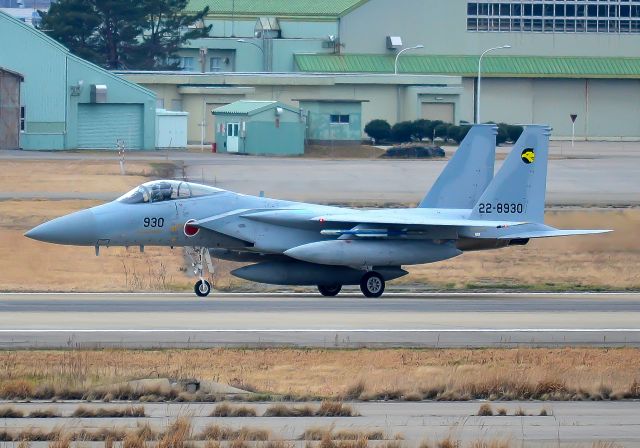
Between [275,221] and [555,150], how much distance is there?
4914cm

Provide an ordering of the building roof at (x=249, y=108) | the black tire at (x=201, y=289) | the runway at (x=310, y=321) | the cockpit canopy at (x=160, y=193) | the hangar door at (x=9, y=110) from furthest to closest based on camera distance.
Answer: the building roof at (x=249, y=108) → the hangar door at (x=9, y=110) → the cockpit canopy at (x=160, y=193) → the black tire at (x=201, y=289) → the runway at (x=310, y=321)

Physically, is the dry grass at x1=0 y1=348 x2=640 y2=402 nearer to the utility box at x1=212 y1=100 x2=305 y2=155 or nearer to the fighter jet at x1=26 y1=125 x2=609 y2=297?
the fighter jet at x1=26 y1=125 x2=609 y2=297

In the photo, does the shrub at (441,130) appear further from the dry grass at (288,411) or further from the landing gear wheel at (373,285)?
the dry grass at (288,411)

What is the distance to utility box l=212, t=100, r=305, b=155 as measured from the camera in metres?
69.2

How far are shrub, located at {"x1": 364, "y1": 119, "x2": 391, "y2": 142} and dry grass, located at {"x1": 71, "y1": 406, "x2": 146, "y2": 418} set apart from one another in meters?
66.1

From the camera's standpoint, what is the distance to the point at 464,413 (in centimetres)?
1444

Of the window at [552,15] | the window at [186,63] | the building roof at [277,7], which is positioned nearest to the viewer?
the window at [552,15]

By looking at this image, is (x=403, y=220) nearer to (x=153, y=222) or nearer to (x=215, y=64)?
(x=153, y=222)

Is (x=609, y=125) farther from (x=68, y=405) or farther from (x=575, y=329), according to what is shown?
(x=68, y=405)

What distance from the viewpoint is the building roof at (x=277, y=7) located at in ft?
327

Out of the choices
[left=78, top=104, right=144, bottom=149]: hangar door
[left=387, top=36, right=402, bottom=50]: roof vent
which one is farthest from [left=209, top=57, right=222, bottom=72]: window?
[left=78, top=104, right=144, bottom=149]: hangar door

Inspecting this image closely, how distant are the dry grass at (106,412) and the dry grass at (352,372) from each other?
3.52 ft

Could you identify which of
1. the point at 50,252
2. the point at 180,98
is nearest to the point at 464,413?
the point at 50,252

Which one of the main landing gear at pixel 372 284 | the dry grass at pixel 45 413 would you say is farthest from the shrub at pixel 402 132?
the dry grass at pixel 45 413
